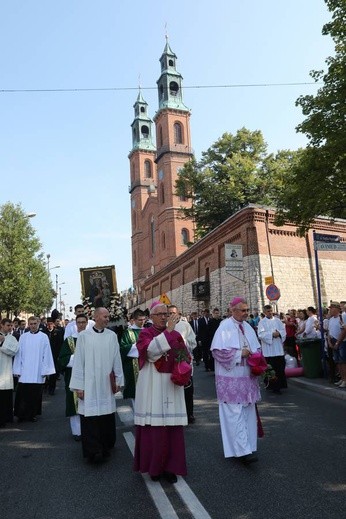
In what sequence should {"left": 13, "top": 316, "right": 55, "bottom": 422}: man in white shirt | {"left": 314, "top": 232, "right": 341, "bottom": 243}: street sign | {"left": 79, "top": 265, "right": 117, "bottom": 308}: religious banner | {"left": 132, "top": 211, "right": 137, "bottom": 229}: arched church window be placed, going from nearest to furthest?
{"left": 13, "top": 316, "right": 55, "bottom": 422}: man in white shirt, {"left": 314, "top": 232, "right": 341, "bottom": 243}: street sign, {"left": 79, "top": 265, "right": 117, "bottom": 308}: religious banner, {"left": 132, "top": 211, "right": 137, "bottom": 229}: arched church window

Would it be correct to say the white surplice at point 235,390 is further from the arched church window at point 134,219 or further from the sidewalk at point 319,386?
the arched church window at point 134,219

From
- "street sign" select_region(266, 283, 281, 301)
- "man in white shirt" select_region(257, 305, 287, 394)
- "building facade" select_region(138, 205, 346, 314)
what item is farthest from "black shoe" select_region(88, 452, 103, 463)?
"building facade" select_region(138, 205, 346, 314)

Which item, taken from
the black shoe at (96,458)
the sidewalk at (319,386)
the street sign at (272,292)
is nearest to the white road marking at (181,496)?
the black shoe at (96,458)

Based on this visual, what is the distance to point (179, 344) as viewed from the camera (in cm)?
523

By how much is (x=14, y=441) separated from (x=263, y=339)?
6.32 m

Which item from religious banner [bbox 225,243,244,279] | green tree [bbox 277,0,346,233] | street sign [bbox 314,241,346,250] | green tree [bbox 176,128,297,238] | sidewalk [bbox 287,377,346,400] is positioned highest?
green tree [bbox 176,128,297,238]

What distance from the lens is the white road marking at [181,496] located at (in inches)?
160

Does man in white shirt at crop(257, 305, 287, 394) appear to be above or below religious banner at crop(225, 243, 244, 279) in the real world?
below

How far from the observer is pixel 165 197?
218 ft

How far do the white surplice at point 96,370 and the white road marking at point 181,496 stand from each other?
1174 mm

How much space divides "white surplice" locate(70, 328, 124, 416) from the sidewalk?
5.80m

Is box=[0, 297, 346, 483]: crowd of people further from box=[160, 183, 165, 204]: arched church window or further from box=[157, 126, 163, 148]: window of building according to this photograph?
box=[157, 126, 163, 148]: window of building

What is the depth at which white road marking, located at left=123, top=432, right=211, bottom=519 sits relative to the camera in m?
4.06

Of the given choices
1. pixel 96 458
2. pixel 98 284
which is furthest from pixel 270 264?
pixel 96 458
